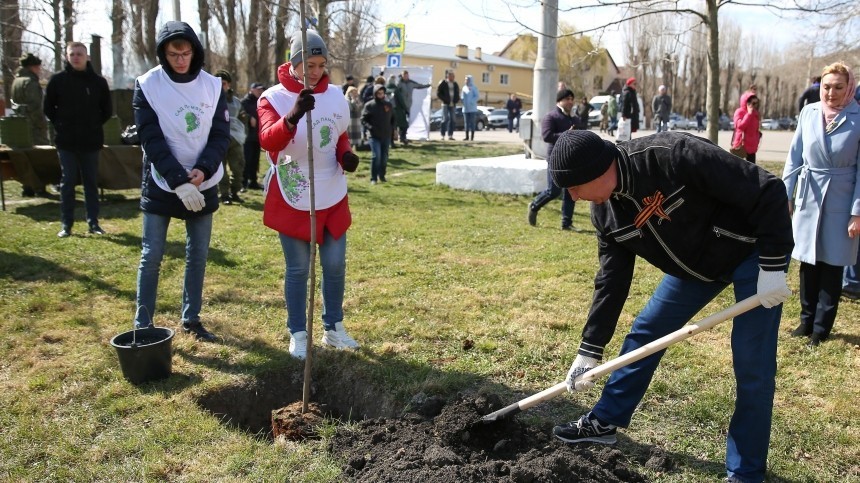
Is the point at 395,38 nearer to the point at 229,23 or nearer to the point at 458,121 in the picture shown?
the point at 229,23

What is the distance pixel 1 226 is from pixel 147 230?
492cm

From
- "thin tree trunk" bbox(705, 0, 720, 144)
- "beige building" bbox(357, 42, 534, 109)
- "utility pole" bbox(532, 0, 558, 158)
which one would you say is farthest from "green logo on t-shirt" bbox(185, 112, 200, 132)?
"beige building" bbox(357, 42, 534, 109)

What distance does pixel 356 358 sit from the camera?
176 inches

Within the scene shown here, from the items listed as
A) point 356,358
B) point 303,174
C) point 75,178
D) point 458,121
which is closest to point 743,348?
point 356,358

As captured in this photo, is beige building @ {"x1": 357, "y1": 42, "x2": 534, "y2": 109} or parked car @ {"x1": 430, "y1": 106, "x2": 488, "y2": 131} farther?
beige building @ {"x1": 357, "y1": 42, "x2": 534, "y2": 109}

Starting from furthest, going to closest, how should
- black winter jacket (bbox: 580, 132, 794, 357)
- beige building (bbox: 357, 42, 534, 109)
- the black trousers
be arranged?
beige building (bbox: 357, 42, 534, 109), the black trousers, black winter jacket (bbox: 580, 132, 794, 357)

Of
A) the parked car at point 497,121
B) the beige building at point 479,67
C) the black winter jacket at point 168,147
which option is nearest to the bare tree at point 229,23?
the parked car at point 497,121

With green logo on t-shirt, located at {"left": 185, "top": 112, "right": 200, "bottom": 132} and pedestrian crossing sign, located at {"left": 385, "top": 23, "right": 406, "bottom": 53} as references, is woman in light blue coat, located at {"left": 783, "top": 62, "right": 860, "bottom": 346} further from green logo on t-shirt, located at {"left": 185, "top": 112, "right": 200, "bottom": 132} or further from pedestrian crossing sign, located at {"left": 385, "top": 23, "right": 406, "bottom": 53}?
pedestrian crossing sign, located at {"left": 385, "top": 23, "right": 406, "bottom": 53}

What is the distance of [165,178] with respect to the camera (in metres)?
4.14

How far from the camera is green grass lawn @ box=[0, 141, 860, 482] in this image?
10.9ft

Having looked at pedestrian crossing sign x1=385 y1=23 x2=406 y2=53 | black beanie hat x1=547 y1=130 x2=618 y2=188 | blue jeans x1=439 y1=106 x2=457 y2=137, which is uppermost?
pedestrian crossing sign x1=385 y1=23 x2=406 y2=53

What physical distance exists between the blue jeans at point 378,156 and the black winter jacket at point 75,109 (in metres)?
5.55

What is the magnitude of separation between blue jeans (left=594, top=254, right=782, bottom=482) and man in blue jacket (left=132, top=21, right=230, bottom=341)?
2.69 meters

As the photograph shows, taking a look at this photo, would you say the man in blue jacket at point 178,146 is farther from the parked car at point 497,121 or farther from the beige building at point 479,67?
the beige building at point 479,67
